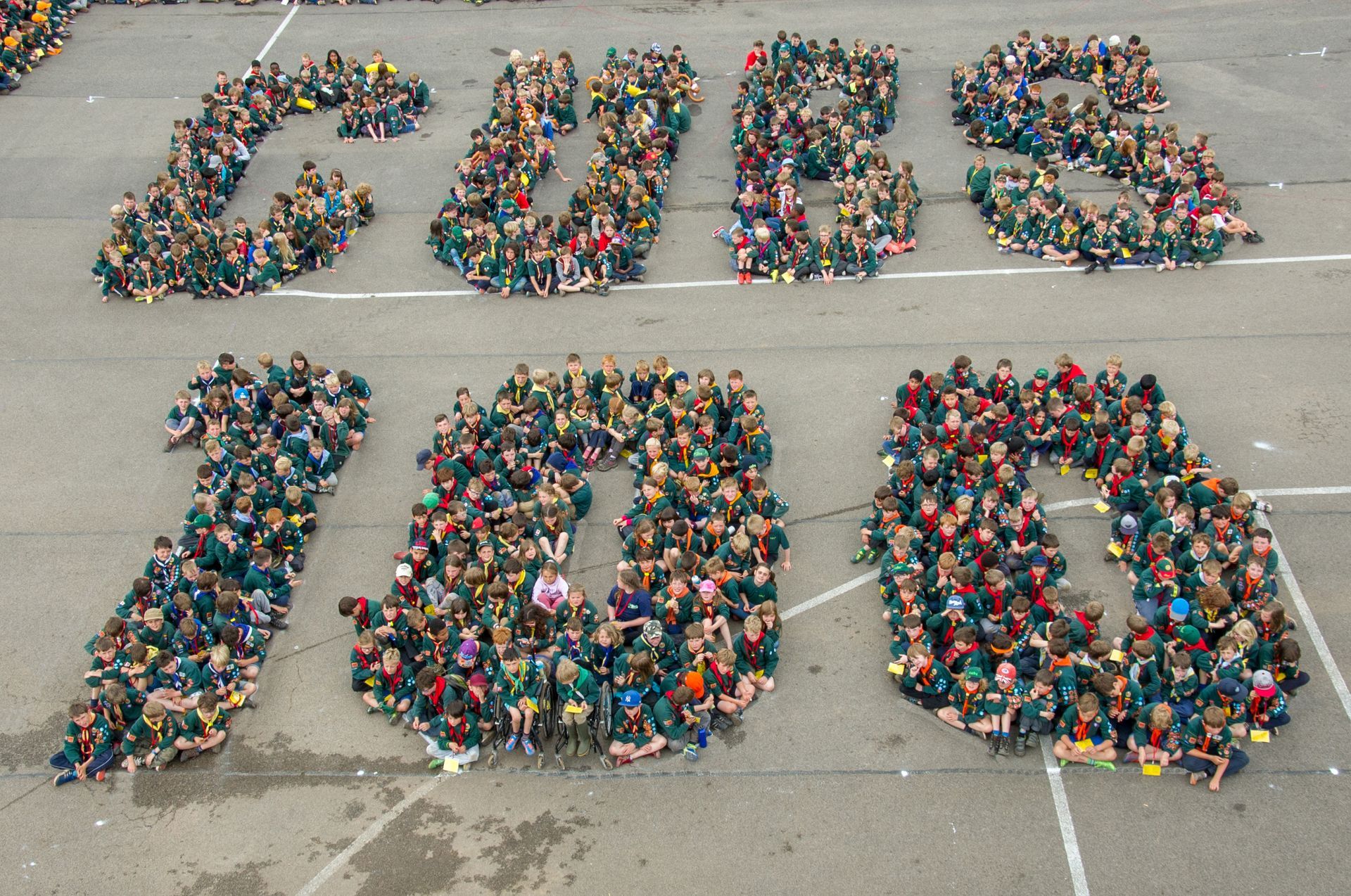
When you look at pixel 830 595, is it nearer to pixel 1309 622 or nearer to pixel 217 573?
pixel 1309 622

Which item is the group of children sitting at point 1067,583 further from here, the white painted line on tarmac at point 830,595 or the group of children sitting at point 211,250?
the group of children sitting at point 211,250

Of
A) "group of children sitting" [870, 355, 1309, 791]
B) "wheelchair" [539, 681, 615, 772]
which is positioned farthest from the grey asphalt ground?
"group of children sitting" [870, 355, 1309, 791]

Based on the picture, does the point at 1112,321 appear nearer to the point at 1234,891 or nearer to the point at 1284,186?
the point at 1284,186

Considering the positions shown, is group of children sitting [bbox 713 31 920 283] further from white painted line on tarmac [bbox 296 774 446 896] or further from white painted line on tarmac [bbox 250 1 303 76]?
white painted line on tarmac [bbox 250 1 303 76]

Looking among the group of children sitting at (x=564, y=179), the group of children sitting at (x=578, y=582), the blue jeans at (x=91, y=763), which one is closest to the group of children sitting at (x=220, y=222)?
the group of children sitting at (x=564, y=179)

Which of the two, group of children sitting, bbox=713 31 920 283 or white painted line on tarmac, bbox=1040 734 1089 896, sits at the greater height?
group of children sitting, bbox=713 31 920 283

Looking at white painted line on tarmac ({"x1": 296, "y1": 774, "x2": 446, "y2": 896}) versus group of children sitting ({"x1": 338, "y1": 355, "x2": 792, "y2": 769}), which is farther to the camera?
group of children sitting ({"x1": 338, "y1": 355, "x2": 792, "y2": 769})
